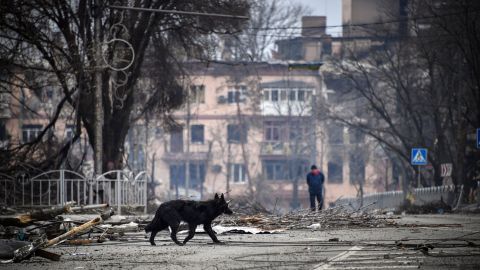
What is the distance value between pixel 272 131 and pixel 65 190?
203 ft

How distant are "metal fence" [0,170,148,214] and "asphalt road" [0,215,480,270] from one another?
1188 centimetres

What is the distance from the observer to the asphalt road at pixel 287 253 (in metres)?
11.3

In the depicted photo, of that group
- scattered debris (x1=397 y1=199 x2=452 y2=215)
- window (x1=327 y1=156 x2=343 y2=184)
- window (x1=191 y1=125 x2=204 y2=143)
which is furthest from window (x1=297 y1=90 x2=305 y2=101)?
scattered debris (x1=397 y1=199 x2=452 y2=215)

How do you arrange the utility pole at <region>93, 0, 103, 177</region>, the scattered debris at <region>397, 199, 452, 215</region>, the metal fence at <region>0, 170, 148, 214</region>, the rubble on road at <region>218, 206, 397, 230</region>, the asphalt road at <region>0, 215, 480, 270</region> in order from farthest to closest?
the scattered debris at <region>397, 199, 452, 215</region>, the utility pole at <region>93, 0, 103, 177</region>, the metal fence at <region>0, 170, 148, 214</region>, the rubble on road at <region>218, 206, 397, 230</region>, the asphalt road at <region>0, 215, 480, 270</region>

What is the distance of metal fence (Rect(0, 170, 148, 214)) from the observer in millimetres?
29109

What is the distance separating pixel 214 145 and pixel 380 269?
79.5 metres

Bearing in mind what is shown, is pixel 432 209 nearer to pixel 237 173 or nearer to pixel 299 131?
pixel 299 131

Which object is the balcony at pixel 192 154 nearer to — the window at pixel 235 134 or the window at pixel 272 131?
the window at pixel 235 134

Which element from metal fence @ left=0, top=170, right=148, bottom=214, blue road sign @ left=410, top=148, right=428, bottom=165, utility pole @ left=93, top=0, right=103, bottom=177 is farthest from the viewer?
blue road sign @ left=410, top=148, right=428, bottom=165

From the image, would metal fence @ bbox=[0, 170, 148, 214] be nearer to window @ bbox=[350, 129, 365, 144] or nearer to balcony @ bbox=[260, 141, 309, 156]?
window @ bbox=[350, 129, 365, 144]

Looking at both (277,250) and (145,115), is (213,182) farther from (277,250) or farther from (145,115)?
(277,250)

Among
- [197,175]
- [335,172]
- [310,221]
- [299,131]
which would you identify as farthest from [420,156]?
[197,175]

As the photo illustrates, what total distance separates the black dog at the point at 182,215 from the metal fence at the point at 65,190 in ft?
43.5

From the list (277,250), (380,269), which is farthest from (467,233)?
(380,269)
